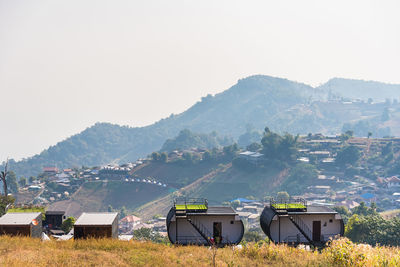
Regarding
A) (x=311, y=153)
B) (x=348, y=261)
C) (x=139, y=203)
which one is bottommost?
(x=139, y=203)

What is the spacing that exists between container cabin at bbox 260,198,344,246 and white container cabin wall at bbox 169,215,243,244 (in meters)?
2.58

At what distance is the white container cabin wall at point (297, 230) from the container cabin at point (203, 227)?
9.28 ft

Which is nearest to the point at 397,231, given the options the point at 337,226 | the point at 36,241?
the point at 337,226

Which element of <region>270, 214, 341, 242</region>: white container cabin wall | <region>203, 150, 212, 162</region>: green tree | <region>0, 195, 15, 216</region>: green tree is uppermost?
<region>270, 214, 341, 242</region>: white container cabin wall

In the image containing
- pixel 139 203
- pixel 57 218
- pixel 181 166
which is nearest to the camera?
pixel 57 218

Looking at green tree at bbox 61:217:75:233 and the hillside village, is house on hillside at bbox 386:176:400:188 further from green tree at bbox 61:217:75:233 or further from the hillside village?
green tree at bbox 61:217:75:233

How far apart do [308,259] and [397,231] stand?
34.0m

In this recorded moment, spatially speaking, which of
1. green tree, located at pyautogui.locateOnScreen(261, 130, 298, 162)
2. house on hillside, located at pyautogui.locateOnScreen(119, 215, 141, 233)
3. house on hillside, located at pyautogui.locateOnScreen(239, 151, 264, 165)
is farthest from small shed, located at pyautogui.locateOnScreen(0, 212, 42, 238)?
green tree, located at pyautogui.locateOnScreen(261, 130, 298, 162)

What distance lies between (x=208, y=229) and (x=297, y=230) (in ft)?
23.3

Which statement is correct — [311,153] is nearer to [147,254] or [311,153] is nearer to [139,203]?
[139,203]

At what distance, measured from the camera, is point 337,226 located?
3103cm

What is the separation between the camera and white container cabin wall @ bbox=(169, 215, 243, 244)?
2959 cm

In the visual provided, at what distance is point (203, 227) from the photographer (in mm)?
29672

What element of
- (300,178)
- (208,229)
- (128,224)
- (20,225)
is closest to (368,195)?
(300,178)
